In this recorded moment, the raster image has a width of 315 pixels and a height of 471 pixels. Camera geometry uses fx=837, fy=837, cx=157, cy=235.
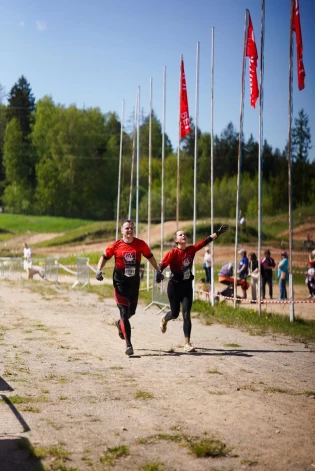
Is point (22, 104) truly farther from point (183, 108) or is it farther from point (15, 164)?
point (183, 108)

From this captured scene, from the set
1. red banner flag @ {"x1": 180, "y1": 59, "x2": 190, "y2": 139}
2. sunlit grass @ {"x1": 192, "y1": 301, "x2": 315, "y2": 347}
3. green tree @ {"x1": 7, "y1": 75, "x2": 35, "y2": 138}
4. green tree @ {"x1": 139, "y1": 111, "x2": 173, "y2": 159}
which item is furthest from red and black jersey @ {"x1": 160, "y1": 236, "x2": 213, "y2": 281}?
green tree @ {"x1": 139, "y1": 111, "x2": 173, "y2": 159}

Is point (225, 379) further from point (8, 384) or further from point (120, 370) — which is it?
point (8, 384)

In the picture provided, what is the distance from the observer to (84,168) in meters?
99.2

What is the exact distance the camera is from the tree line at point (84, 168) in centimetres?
9294

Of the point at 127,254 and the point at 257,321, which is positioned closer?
the point at 127,254

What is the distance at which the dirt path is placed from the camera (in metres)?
7.02

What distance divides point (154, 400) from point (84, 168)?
90.8 metres

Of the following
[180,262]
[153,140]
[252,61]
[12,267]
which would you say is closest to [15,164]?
[153,140]

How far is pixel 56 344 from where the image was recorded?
576 inches

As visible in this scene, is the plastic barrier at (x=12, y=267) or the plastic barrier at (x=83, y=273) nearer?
the plastic barrier at (x=83, y=273)

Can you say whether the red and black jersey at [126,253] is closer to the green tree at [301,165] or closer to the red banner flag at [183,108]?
the red banner flag at [183,108]

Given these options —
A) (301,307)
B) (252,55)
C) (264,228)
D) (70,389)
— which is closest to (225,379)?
(70,389)

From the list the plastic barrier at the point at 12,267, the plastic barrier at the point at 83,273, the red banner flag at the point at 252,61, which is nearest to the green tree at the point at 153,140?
the plastic barrier at the point at 12,267

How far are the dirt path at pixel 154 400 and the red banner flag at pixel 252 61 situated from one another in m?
7.18
